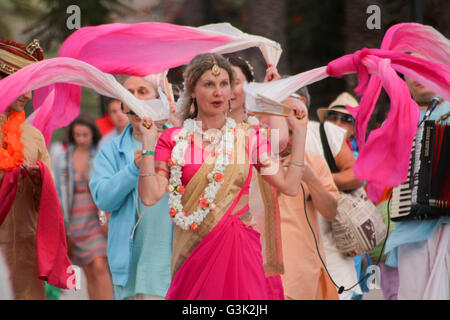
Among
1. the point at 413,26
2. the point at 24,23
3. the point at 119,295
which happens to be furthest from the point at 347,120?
the point at 24,23

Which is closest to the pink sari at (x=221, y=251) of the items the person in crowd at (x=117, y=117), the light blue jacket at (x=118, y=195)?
the light blue jacket at (x=118, y=195)

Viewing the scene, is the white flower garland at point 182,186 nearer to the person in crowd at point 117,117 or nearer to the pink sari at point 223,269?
the pink sari at point 223,269

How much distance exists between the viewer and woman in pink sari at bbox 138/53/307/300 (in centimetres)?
500

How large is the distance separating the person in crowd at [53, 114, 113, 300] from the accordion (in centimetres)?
296

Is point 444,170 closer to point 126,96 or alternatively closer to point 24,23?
point 126,96

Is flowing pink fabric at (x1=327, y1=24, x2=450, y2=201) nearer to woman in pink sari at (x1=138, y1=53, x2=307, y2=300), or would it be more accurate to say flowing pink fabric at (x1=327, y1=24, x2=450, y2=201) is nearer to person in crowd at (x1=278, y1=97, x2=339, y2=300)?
woman in pink sari at (x1=138, y1=53, x2=307, y2=300)

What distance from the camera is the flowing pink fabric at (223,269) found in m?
4.96

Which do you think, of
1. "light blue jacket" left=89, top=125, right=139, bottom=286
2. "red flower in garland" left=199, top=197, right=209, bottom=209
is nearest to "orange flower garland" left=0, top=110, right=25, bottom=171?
"light blue jacket" left=89, top=125, right=139, bottom=286

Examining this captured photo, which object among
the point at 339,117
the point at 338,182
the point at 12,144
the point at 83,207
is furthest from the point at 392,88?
the point at 83,207

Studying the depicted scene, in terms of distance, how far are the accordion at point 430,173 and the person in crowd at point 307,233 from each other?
0.59 m

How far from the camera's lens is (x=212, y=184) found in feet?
16.6

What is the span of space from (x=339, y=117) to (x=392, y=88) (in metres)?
3.40

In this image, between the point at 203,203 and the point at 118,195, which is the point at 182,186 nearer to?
the point at 203,203

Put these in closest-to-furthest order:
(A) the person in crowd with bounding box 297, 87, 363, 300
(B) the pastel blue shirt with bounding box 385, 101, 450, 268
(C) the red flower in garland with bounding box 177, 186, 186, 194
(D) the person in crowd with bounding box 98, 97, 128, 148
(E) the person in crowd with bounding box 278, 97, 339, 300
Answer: (C) the red flower in garland with bounding box 177, 186, 186, 194 < (E) the person in crowd with bounding box 278, 97, 339, 300 < (B) the pastel blue shirt with bounding box 385, 101, 450, 268 < (A) the person in crowd with bounding box 297, 87, 363, 300 < (D) the person in crowd with bounding box 98, 97, 128, 148
